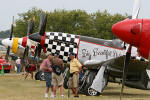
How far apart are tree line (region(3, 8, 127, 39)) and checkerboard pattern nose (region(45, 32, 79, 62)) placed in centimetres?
2671

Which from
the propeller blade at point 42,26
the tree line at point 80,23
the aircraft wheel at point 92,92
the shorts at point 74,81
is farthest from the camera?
the tree line at point 80,23

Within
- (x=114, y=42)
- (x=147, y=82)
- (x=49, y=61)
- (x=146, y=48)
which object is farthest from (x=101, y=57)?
(x=146, y=48)

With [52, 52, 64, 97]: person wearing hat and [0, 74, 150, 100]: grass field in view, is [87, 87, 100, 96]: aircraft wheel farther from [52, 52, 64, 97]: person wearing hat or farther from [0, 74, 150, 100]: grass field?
[52, 52, 64, 97]: person wearing hat

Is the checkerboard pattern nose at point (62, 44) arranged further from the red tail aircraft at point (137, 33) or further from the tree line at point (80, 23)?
the tree line at point (80, 23)

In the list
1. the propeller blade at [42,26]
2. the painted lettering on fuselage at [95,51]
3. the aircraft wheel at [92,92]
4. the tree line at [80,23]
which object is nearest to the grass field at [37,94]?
the aircraft wheel at [92,92]

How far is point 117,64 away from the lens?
472 inches

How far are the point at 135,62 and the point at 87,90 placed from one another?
2.11 m

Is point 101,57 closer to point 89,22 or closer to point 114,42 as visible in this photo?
point 114,42

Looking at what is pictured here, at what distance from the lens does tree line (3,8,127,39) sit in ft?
137

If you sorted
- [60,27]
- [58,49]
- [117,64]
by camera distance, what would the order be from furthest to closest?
[60,27] < [58,49] < [117,64]

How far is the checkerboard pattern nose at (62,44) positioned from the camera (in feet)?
47.1

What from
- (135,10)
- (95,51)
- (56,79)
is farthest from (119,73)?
(135,10)

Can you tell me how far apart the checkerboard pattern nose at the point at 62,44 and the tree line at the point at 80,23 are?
87.6 ft

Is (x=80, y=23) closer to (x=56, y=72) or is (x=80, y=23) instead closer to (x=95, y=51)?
(x=95, y=51)
